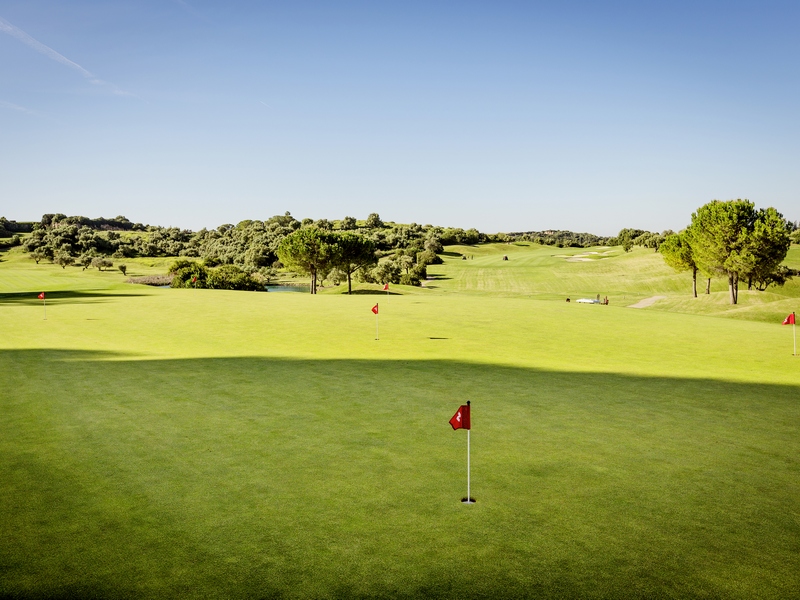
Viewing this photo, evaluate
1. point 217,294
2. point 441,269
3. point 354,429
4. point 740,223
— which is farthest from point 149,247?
point 354,429

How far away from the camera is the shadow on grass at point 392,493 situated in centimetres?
630

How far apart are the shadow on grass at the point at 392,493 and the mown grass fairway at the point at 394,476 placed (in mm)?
36

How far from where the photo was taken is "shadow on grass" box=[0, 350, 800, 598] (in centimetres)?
630

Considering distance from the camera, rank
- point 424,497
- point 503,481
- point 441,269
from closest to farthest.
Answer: point 424,497 → point 503,481 → point 441,269

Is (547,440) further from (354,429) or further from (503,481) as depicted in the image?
(354,429)

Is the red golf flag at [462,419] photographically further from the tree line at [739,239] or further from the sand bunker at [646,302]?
the sand bunker at [646,302]

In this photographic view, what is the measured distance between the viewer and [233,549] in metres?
6.85

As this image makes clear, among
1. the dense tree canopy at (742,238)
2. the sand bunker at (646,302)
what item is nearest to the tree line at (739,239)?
the dense tree canopy at (742,238)

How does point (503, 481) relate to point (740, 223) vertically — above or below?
below

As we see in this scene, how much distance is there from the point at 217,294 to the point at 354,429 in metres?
42.9

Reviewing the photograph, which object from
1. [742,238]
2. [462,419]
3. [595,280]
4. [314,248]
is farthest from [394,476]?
[595,280]

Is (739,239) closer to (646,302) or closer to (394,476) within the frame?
(646,302)

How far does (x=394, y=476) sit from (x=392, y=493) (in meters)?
0.68

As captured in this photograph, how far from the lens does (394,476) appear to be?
9.16 meters
